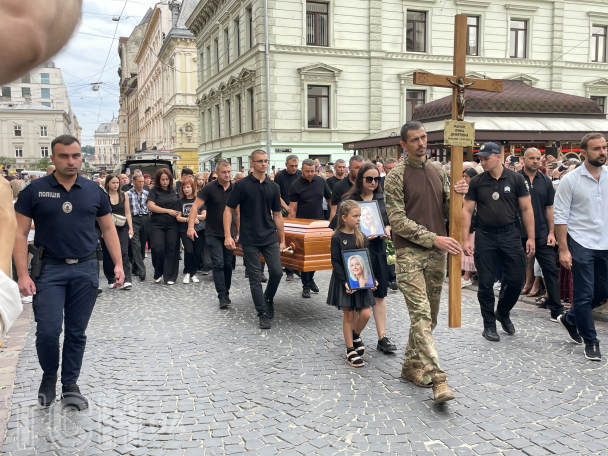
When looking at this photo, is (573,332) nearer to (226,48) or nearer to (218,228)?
(218,228)

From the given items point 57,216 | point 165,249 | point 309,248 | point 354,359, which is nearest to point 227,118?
point 165,249

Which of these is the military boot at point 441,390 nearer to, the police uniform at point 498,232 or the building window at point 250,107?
the police uniform at point 498,232

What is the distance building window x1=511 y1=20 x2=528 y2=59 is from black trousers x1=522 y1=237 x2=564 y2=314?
87.3ft

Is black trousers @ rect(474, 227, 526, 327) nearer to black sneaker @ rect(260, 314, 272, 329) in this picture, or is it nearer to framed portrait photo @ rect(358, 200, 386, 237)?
framed portrait photo @ rect(358, 200, 386, 237)

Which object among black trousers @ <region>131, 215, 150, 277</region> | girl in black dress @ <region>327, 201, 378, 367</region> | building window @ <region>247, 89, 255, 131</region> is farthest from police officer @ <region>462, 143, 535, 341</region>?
building window @ <region>247, 89, 255, 131</region>

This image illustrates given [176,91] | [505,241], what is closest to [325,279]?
[505,241]

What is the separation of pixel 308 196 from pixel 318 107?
19.5 m

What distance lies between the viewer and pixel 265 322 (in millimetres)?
6887

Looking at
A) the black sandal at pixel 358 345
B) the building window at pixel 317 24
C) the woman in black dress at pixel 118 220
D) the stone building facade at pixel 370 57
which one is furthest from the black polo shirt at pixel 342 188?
the building window at pixel 317 24

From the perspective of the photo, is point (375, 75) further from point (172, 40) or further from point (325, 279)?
point (172, 40)

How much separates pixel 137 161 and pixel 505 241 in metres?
21.8

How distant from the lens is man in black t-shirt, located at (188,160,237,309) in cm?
828

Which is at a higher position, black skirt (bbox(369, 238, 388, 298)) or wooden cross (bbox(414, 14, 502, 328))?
wooden cross (bbox(414, 14, 502, 328))

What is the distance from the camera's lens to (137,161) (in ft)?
82.8
